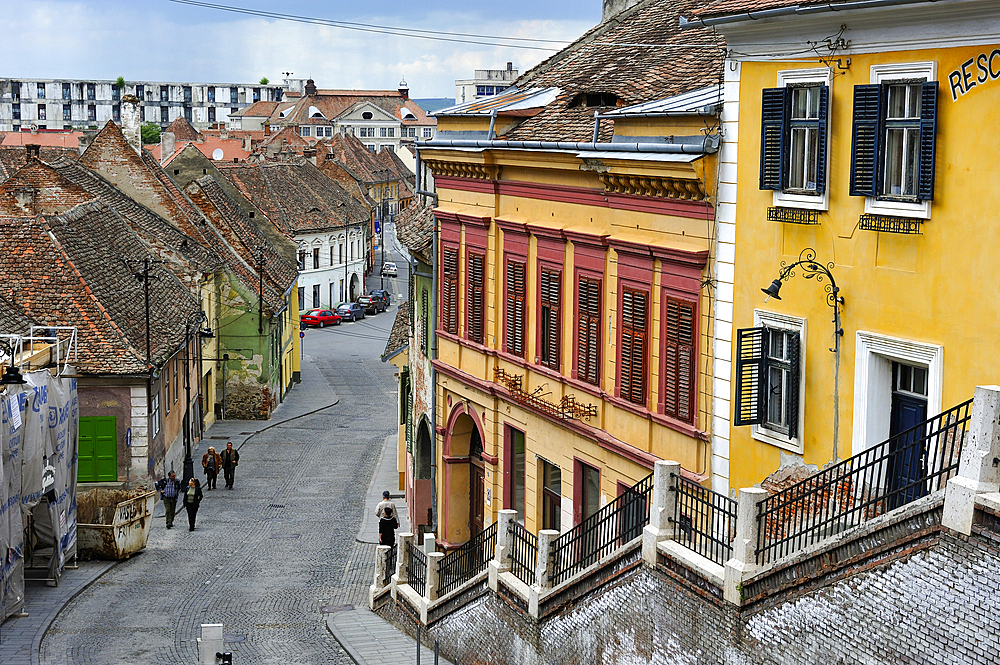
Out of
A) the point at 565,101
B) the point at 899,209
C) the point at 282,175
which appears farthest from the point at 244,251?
the point at 899,209

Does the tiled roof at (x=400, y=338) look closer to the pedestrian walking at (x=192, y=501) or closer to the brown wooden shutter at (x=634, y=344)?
the pedestrian walking at (x=192, y=501)

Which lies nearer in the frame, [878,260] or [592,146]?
[878,260]

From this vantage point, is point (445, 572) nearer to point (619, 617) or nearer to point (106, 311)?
point (619, 617)

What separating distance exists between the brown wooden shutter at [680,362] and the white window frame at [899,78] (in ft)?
14.0

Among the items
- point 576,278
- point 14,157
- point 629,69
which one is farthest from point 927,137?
point 14,157

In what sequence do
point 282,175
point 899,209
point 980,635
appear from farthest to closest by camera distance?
point 282,175
point 899,209
point 980,635

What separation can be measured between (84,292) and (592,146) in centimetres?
2160

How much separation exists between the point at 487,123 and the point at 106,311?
16450mm

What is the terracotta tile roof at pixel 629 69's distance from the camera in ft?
78.3

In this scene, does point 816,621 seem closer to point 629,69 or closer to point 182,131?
point 629,69

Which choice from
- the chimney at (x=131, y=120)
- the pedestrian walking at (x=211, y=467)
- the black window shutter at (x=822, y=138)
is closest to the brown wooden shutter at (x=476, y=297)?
the black window shutter at (x=822, y=138)

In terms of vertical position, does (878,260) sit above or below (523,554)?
above

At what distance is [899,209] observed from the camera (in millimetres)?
16219

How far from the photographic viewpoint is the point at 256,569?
34062mm
